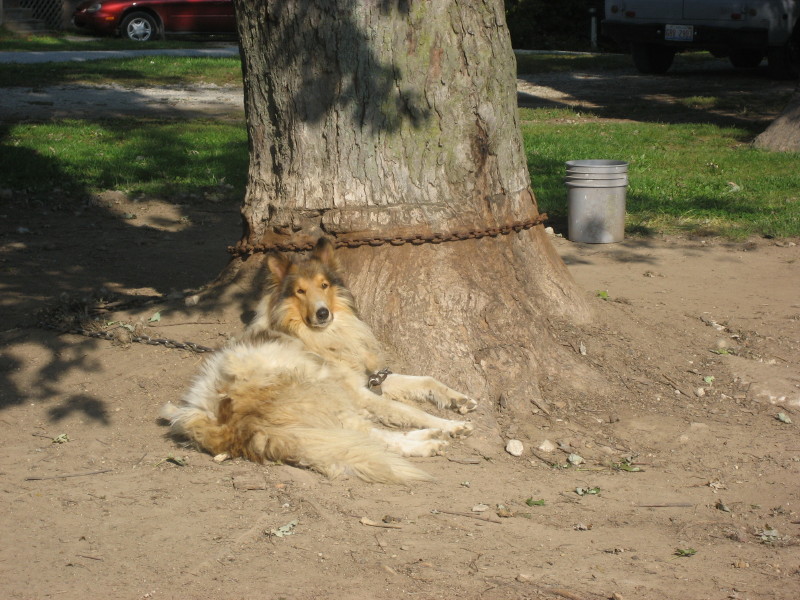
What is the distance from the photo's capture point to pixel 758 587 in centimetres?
354

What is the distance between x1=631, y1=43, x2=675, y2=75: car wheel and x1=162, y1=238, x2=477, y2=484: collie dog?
Result: 58.8 feet

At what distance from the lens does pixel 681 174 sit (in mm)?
11398

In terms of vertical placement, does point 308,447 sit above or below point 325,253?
below

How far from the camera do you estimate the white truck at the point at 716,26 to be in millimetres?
17391

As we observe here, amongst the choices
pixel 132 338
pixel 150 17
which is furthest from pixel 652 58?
pixel 132 338

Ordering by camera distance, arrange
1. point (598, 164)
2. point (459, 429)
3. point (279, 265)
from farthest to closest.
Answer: point (598, 164)
point (279, 265)
point (459, 429)

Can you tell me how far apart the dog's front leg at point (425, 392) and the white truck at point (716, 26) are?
15082mm

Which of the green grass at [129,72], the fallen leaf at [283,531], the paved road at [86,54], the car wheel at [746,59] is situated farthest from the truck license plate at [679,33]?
the fallen leaf at [283,531]

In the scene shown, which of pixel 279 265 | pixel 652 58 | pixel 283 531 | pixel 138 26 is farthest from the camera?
pixel 138 26

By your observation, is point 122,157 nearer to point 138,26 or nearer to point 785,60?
point 785,60

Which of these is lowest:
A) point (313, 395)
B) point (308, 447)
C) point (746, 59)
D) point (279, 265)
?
point (308, 447)

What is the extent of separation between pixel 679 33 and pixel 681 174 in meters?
8.30

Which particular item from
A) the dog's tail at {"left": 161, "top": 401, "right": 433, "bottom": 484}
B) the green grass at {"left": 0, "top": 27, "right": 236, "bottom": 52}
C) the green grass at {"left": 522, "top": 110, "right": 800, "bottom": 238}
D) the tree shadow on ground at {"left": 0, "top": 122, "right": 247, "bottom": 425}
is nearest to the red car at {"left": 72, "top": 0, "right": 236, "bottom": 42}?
the green grass at {"left": 0, "top": 27, "right": 236, "bottom": 52}

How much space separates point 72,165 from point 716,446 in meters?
9.01
